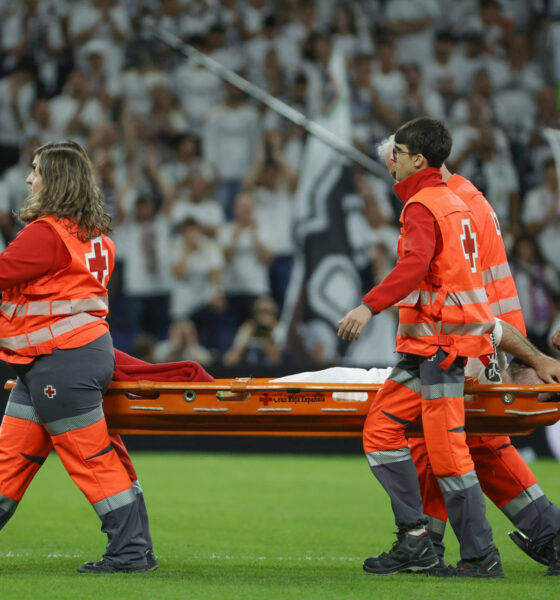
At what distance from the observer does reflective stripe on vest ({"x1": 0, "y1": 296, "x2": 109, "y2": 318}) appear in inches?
158

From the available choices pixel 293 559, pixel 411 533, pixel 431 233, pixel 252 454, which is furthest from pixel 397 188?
pixel 252 454

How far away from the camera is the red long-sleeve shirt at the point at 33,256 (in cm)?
389

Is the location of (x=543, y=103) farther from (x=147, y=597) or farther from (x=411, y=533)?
(x=147, y=597)

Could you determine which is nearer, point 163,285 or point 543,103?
point 163,285

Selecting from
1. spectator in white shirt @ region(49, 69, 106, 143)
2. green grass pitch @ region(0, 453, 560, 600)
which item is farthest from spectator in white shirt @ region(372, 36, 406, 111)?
green grass pitch @ region(0, 453, 560, 600)

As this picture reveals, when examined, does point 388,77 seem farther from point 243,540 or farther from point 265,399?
point 265,399

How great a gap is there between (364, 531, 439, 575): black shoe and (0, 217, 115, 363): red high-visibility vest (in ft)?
4.91

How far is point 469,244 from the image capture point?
415 centimetres

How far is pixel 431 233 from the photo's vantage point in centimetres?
406

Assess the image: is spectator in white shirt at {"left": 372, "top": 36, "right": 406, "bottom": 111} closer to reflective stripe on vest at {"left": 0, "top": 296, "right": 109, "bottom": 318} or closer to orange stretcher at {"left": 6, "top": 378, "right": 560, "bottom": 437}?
orange stretcher at {"left": 6, "top": 378, "right": 560, "bottom": 437}

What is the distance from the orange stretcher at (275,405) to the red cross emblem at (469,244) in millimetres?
521

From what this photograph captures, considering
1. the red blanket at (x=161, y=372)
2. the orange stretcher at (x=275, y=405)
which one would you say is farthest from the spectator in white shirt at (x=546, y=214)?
the red blanket at (x=161, y=372)

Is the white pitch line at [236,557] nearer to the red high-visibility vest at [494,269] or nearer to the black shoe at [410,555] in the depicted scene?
the black shoe at [410,555]

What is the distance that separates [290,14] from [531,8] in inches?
121
